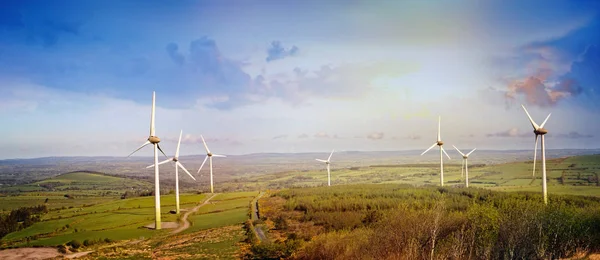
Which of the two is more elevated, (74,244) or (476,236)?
(476,236)

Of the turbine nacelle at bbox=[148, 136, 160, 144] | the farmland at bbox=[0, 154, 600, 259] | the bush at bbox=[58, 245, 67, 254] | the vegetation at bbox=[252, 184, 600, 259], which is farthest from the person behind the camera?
the turbine nacelle at bbox=[148, 136, 160, 144]

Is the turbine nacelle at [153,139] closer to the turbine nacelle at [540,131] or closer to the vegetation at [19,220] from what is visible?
the vegetation at [19,220]

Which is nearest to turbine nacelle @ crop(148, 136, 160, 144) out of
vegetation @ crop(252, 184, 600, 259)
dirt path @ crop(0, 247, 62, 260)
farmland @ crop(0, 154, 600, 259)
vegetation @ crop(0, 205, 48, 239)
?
farmland @ crop(0, 154, 600, 259)

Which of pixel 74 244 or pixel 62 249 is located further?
pixel 74 244

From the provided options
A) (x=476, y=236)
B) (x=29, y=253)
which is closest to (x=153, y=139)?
(x=29, y=253)

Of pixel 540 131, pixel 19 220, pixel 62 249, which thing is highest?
pixel 540 131

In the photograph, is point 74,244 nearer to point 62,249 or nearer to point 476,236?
point 62,249

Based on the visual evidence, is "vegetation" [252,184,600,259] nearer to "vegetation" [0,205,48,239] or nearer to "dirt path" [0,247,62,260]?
"dirt path" [0,247,62,260]

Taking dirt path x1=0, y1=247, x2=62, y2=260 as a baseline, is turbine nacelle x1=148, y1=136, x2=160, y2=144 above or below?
above

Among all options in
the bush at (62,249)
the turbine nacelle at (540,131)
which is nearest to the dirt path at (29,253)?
the bush at (62,249)

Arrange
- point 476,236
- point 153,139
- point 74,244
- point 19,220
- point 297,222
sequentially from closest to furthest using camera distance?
point 476,236, point 74,244, point 297,222, point 153,139, point 19,220

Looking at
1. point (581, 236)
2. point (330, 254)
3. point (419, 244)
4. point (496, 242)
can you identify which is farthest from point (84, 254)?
point (581, 236)

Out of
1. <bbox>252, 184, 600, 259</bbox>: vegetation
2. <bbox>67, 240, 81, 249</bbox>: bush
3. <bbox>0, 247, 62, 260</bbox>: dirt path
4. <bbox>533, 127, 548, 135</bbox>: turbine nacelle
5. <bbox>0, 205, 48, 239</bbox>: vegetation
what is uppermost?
<bbox>533, 127, 548, 135</bbox>: turbine nacelle
